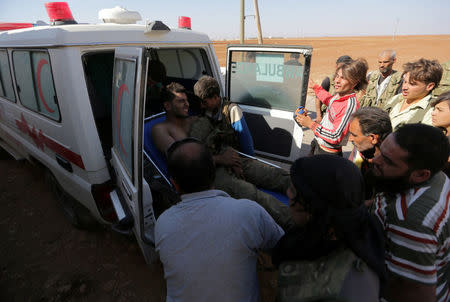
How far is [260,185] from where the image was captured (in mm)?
2562

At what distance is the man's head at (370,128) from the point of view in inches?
69.8

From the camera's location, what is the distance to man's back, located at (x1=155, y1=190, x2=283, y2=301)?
107 centimetres

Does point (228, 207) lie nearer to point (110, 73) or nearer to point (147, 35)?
point (147, 35)

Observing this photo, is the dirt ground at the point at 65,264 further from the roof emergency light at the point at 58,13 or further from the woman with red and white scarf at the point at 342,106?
the roof emergency light at the point at 58,13

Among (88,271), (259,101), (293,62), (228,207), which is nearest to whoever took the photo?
(228,207)

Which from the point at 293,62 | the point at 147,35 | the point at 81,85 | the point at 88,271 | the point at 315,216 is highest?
the point at 147,35

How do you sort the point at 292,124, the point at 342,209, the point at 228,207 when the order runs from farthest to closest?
the point at 292,124
the point at 228,207
the point at 342,209

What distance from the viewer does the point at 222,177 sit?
7.73 feet

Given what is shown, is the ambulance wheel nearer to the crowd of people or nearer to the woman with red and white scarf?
the crowd of people

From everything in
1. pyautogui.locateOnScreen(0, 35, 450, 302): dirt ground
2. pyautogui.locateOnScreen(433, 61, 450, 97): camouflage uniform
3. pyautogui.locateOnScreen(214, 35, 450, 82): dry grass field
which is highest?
pyautogui.locateOnScreen(214, 35, 450, 82): dry grass field

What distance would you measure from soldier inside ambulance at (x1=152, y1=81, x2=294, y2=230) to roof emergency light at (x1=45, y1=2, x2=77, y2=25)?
3.77 ft

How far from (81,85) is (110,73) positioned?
165cm

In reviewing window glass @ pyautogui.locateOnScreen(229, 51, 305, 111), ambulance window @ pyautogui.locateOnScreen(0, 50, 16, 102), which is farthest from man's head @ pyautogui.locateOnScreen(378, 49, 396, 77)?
ambulance window @ pyautogui.locateOnScreen(0, 50, 16, 102)

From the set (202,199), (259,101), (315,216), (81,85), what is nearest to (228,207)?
(202,199)
